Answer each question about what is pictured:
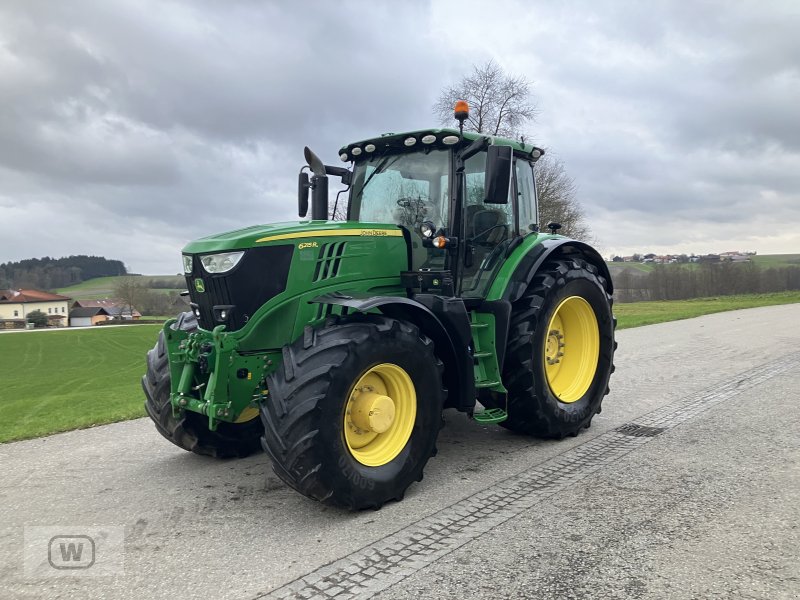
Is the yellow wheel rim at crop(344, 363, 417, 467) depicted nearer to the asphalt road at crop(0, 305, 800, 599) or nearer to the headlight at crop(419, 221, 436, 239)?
the asphalt road at crop(0, 305, 800, 599)

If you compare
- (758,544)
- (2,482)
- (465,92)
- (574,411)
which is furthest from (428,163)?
(465,92)

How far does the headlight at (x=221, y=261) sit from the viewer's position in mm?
3951

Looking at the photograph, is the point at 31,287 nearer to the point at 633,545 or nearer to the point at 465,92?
the point at 465,92

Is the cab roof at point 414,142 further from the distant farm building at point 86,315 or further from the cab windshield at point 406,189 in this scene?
the distant farm building at point 86,315

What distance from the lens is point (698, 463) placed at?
4.55 metres

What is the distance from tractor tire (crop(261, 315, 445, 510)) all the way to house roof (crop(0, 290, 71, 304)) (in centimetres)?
12002

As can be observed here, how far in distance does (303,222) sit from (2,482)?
2.99 meters

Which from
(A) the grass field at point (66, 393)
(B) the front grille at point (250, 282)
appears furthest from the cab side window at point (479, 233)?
(A) the grass field at point (66, 393)

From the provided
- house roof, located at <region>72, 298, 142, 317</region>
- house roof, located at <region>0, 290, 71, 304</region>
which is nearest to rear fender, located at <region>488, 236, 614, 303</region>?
house roof, located at <region>72, 298, 142, 317</region>

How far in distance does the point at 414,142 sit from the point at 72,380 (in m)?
16.8

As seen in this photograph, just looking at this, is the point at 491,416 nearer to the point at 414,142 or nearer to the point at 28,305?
the point at 414,142

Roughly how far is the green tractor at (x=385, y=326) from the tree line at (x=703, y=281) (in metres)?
45.5

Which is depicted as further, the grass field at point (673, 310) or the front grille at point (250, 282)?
the grass field at point (673, 310)

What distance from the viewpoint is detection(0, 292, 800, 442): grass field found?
6.63 metres
